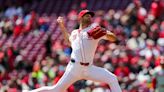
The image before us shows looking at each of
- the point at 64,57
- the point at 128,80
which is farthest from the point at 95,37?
the point at 64,57

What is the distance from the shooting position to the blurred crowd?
50.9 ft

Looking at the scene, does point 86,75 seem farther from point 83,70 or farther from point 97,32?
point 97,32

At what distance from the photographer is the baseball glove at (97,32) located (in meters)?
10.8

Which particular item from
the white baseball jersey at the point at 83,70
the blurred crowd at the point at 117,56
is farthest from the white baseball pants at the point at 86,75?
the blurred crowd at the point at 117,56

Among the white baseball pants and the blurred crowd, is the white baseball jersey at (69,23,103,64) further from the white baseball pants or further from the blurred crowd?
the blurred crowd

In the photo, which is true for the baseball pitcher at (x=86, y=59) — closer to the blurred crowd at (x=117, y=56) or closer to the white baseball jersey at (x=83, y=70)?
the white baseball jersey at (x=83, y=70)

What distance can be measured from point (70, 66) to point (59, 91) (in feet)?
1.45

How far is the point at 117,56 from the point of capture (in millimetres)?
16969

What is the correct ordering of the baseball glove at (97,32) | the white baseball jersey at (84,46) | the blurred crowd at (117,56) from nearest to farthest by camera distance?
the baseball glove at (97,32)
the white baseball jersey at (84,46)
the blurred crowd at (117,56)

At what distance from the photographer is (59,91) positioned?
10914 mm

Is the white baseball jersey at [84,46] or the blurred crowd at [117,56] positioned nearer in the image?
the white baseball jersey at [84,46]

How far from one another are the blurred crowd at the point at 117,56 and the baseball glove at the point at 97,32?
317 centimetres

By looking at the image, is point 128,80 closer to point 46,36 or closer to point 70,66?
point 70,66

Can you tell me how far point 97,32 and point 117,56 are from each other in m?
6.19
